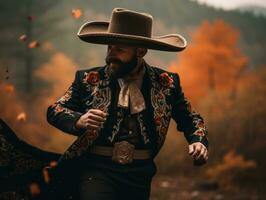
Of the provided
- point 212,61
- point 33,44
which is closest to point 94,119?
point 33,44

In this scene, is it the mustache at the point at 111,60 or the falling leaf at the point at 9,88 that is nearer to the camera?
the mustache at the point at 111,60

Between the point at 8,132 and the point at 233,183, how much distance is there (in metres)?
8.85

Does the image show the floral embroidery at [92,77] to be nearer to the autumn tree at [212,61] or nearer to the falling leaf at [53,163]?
the falling leaf at [53,163]

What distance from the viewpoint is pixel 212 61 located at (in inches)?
504

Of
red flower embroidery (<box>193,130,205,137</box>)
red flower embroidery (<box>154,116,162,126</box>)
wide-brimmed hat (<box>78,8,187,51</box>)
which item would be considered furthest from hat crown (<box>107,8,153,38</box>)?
red flower embroidery (<box>193,130,205,137</box>)

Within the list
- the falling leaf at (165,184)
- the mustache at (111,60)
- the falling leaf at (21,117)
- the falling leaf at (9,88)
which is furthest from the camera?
the falling leaf at (165,184)

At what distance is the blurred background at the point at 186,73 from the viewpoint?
11.6 m

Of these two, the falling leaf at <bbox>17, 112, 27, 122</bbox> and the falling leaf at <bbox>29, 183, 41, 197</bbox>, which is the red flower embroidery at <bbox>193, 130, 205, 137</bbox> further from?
the falling leaf at <bbox>17, 112, 27, 122</bbox>

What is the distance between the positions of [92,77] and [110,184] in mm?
701

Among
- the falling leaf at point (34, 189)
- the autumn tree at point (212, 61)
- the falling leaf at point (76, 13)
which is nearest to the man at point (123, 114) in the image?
the falling leaf at point (34, 189)

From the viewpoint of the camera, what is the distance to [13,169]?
12.8ft

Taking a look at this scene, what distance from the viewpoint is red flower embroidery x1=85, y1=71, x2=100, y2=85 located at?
155 inches

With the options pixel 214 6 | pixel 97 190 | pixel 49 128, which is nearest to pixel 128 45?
pixel 97 190

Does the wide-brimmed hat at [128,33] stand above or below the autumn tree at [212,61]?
below
